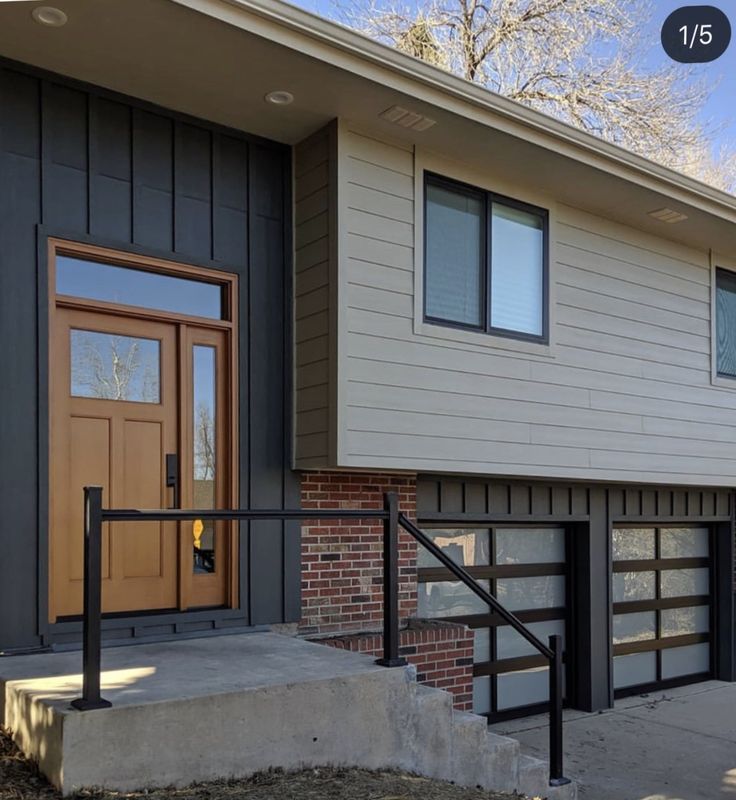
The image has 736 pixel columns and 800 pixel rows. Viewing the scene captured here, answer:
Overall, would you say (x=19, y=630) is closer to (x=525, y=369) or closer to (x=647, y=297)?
(x=525, y=369)

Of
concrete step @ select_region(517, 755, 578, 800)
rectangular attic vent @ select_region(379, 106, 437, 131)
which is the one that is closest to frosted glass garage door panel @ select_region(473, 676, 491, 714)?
concrete step @ select_region(517, 755, 578, 800)

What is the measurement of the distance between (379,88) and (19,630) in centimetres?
392

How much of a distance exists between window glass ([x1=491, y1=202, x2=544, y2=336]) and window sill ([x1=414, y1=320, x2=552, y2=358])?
0.45 ft

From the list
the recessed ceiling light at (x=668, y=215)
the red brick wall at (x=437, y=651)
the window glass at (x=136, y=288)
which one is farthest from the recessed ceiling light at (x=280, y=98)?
the recessed ceiling light at (x=668, y=215)

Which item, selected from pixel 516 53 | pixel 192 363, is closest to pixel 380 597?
pixel 192 363

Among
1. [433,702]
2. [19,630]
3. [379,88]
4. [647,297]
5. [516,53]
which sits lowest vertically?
[433,702]

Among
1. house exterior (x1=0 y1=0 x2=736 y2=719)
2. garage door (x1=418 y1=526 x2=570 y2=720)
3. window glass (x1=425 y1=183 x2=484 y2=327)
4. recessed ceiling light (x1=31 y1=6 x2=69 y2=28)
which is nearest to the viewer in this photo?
recessed ceiling light (x1=31 y1=6 x2=69 y2=28)

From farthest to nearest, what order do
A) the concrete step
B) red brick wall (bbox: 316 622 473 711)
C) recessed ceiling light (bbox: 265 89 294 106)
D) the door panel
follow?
1. red brick wall (bbox: 316 622 473 711)
2. recessed ceiling light (bbox: 265 89 294 106)
3. the door panel
4. the concrete step

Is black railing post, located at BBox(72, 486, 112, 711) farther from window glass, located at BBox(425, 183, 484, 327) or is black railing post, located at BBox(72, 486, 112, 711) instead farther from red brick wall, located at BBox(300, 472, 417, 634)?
window glass, located at BBox(425, 183, 484, 327)

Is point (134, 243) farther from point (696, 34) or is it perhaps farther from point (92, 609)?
point (696, 34)

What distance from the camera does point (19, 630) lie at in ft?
16.3

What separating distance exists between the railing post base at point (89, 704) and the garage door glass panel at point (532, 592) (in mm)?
5057

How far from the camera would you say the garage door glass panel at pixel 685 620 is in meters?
9.68

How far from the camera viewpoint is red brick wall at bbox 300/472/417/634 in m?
6.27
